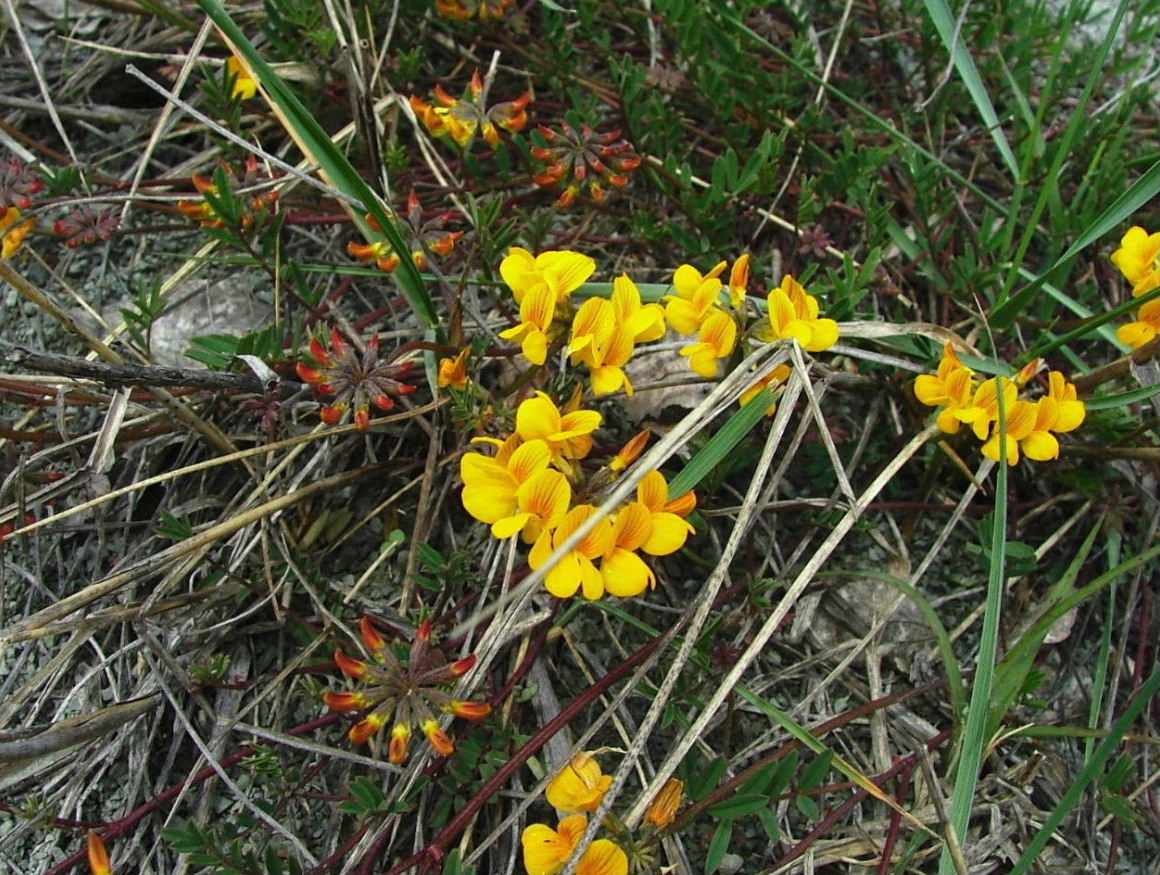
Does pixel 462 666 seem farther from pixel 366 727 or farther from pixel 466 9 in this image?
pixel 466 9

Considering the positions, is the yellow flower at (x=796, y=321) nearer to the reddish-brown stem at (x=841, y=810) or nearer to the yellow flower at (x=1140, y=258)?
the yellow flower at (x=1140, y=258)

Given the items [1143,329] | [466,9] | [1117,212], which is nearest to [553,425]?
[1143,329]

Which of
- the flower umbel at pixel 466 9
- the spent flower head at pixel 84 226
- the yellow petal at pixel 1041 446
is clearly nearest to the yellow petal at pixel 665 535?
the yellow petal at pixel 1041 446

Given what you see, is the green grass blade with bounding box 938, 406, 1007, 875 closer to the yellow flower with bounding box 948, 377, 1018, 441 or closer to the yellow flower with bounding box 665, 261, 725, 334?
the yellow flower with bounding box 948, 377, 1018, 441

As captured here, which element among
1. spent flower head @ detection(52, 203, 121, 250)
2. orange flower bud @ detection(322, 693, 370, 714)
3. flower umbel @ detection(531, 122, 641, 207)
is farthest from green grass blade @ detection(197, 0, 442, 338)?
orange flower bud @ detection(322, 693, 370, 714)

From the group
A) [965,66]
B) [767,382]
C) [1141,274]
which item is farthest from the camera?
[965,66]
